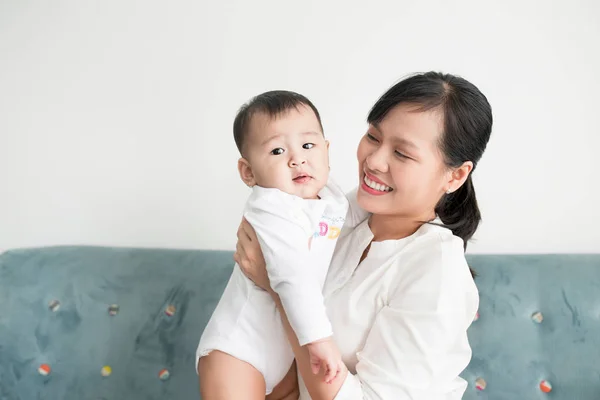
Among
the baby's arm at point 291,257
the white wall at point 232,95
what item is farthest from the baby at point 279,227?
the white wall at point 232,95

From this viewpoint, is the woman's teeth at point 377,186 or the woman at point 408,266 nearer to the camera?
the woman at point 408,266

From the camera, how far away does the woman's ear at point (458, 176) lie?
1.41 meters

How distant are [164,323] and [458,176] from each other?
3.62 feet

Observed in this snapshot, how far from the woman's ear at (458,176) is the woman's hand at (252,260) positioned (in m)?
0.50

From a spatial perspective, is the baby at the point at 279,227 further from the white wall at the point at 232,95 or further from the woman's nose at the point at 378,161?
the white wall at the point at 232,95

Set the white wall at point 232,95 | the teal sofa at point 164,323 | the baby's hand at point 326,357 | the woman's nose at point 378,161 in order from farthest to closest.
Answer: the white wall at point 232,95
the teal sofa at point 164,323
the woman's nose at point 378,161
the baby's hand at point 326,357

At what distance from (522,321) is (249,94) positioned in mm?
1222

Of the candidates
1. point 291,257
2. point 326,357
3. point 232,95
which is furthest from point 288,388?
point 232,95

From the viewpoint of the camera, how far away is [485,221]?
213 centimetres

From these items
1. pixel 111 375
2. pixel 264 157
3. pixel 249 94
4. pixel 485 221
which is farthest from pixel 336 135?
pixel 111 375

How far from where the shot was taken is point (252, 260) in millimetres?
1383

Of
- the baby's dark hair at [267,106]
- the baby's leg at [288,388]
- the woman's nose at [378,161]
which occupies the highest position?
the baby's dark hair at [267,106]

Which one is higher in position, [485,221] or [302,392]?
[485,221]

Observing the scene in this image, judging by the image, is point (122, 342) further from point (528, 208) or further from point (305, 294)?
point (528, 208)
